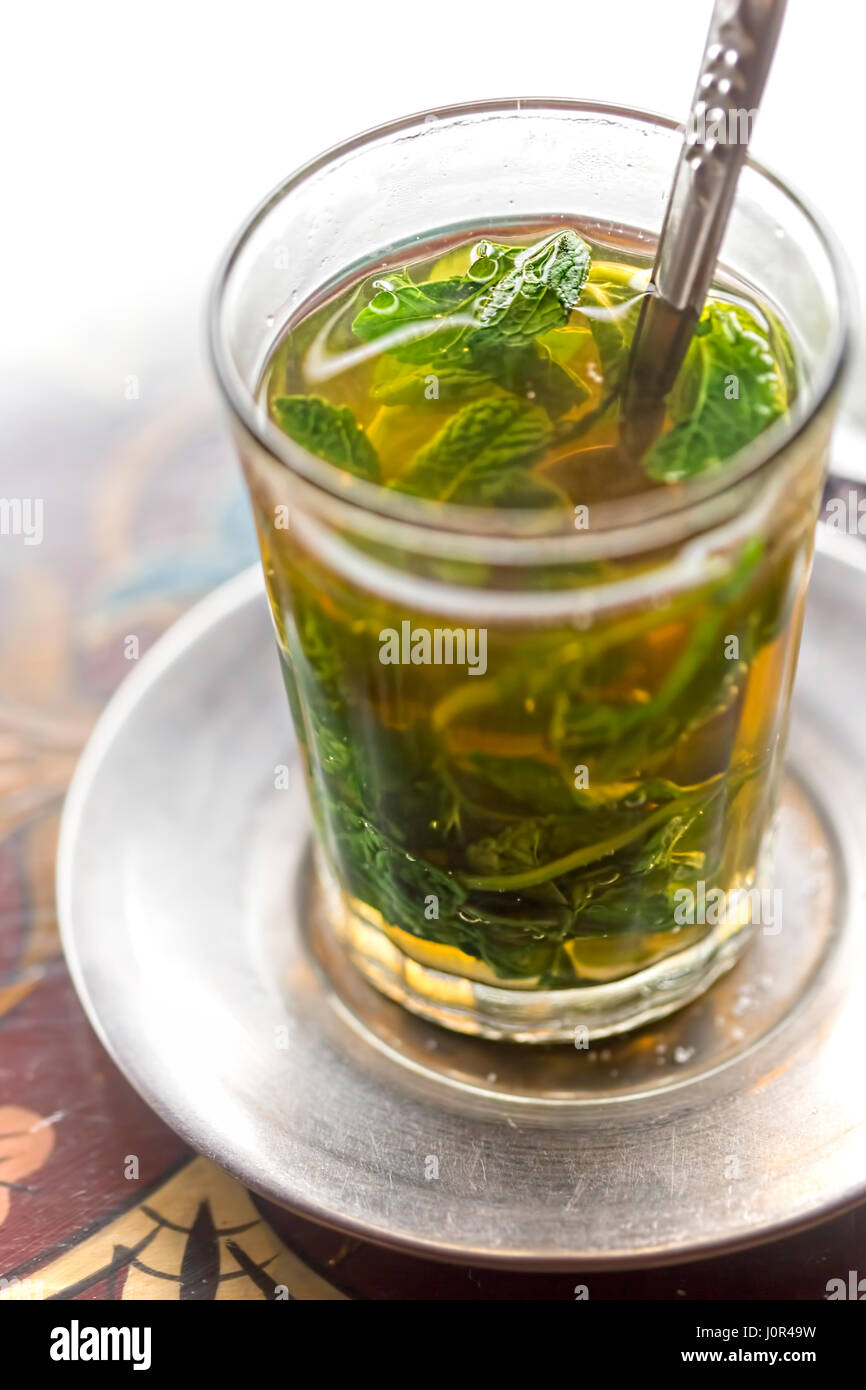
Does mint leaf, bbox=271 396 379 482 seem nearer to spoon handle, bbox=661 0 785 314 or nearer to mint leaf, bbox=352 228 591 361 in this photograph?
mint leaf, bbox=352 228 591 361

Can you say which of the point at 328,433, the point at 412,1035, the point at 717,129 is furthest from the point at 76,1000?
the point at 717,129

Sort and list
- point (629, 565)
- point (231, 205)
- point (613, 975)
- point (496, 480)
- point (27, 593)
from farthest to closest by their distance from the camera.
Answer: point (231, 205) → point (27, 593) → point (613, 975) → point (496, 480) → point (629, 565)

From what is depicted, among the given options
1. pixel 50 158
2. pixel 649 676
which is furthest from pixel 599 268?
pixel 50 158

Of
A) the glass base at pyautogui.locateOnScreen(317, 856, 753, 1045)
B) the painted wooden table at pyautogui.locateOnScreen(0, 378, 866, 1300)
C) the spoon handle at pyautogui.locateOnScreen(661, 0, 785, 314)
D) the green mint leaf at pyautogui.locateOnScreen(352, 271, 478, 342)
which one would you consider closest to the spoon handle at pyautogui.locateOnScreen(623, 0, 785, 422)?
the spoon handle at pyautogui.locateOnScreen(661, 0, 785, 314)

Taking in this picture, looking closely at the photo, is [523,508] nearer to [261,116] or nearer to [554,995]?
[554,995]

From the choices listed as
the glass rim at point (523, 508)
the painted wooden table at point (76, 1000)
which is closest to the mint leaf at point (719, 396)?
the glass rim at point (523, 508)

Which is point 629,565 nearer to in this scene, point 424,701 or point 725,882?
point 424,701
